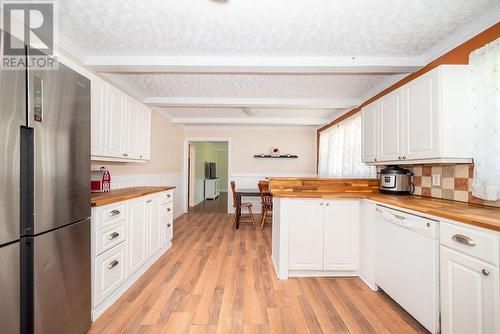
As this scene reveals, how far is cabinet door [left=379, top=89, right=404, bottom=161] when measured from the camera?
2219 millimetres

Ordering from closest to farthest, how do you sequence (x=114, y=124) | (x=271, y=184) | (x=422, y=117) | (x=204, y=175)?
(x=422, y=117)
(x=114, y=124)
(x=271, y=184)
(x=204, y=175)

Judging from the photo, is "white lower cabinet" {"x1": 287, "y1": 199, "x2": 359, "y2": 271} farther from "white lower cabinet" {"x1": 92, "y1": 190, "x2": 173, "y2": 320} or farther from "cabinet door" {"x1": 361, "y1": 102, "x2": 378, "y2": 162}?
"white lower cabinet" {"x1": 92, "y1": 190, "x2": 173, "y2": 320}

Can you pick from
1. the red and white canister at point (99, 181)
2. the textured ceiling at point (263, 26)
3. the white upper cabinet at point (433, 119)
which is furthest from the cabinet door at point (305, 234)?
the red and white canister at point (99, 181)

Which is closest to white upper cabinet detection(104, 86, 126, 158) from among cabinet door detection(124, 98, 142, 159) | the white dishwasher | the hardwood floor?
cabinet door detection(124, 98, 142, 159)

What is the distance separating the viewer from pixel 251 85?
3.17 metres

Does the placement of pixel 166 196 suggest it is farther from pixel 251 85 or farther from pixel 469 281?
pixel 469 281

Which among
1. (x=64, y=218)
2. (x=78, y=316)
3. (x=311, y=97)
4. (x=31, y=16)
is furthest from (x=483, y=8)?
(x=78, y=316)

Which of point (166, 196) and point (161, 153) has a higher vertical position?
point (161, 153)

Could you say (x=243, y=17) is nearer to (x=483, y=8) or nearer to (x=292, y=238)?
(x=483, y=8)

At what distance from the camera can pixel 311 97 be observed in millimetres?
3744

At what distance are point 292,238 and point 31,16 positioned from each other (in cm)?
313

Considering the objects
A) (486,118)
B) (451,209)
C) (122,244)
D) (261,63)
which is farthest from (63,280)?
(486,118)

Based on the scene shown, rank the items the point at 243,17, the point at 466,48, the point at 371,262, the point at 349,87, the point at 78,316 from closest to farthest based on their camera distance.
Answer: the point at 78,316, the point at 243,17, the point at 466,48, the point at 371,262, the point at 349,87

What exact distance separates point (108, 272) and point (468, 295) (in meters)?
2.60
